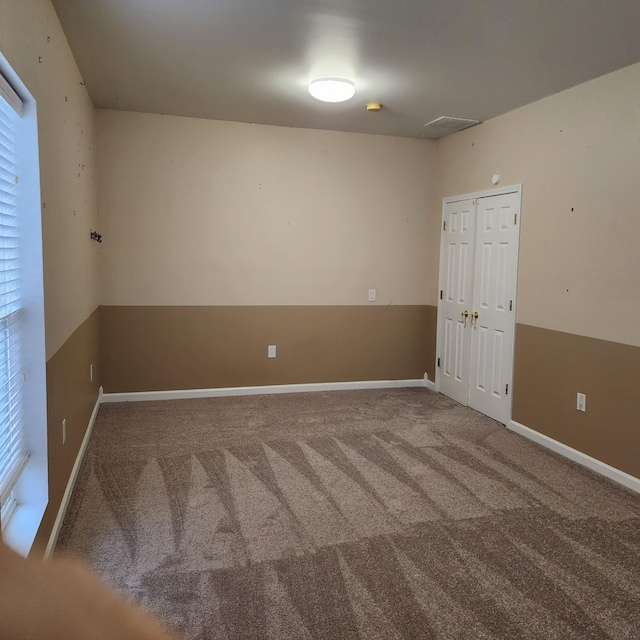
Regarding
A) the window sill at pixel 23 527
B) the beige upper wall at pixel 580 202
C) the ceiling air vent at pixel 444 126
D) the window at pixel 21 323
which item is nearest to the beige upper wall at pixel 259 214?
the ceiling air vent at pixel 444 126

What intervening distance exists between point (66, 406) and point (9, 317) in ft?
3.24

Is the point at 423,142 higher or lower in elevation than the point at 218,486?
higher

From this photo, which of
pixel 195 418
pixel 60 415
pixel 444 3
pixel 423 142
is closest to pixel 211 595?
pixel 60 415

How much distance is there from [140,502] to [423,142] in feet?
14.4

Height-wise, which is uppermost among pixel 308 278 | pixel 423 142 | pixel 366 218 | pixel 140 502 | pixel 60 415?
pixel 423 142

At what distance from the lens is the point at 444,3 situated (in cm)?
249

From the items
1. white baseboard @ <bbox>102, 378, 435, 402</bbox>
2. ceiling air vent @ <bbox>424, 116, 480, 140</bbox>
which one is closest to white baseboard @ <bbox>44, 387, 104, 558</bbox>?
white baseboard @ <bbox>102, 378, 435, 402</bbox>

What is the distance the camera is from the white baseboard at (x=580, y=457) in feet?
10.5

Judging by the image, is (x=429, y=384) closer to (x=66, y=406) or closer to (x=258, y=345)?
(x=258, y=345)

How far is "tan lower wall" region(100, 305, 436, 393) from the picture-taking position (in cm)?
478

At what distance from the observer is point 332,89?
360 cm

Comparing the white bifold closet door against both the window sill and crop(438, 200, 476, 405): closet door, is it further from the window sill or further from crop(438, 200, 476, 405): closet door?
the window sill

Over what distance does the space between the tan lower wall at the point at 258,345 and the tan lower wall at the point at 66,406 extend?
25.6 inches

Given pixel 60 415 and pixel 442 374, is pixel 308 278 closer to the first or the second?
pixel 442 374
